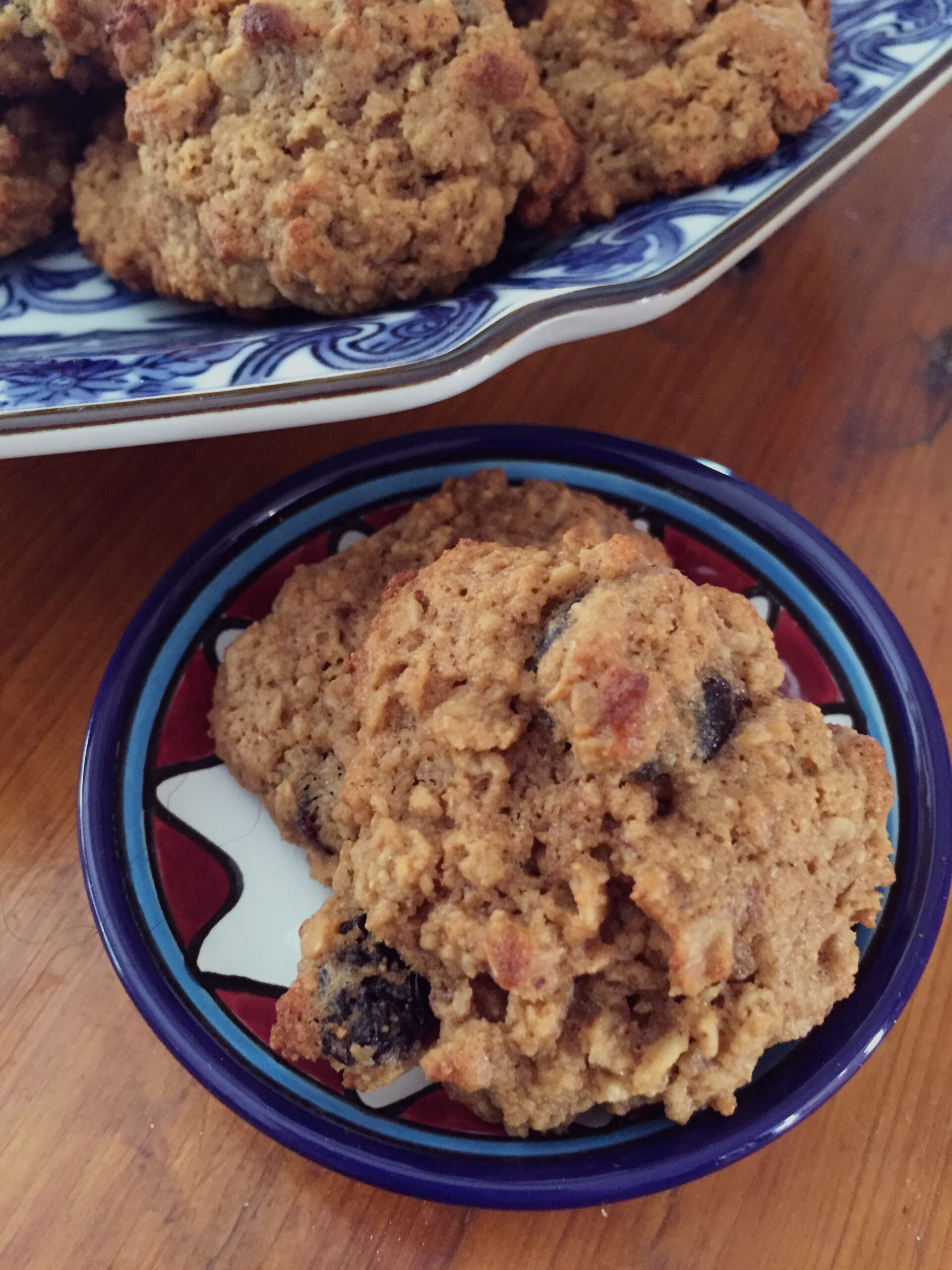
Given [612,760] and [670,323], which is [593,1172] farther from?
[670,323]

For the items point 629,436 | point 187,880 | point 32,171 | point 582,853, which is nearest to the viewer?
point 582,853

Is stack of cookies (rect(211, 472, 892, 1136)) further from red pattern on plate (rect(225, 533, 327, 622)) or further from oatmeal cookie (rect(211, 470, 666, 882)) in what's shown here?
red pattern on plate (rect(225, 533, 327, 622))

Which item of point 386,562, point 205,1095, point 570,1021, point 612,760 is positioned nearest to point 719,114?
point 386,562

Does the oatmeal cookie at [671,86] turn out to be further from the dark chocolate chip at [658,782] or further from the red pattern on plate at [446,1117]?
the red pattern on plate at [446,1117]

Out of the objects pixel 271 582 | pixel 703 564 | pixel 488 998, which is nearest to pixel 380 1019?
pixel 488 998

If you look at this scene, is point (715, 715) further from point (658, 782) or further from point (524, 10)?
point (524, 10)

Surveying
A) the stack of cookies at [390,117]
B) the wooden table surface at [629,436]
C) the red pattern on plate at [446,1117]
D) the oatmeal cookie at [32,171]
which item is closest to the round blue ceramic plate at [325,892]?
the red pattern on plate at [446,1117]
